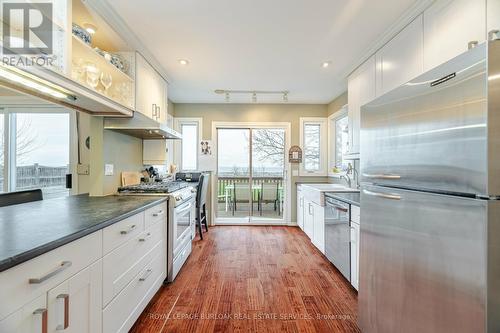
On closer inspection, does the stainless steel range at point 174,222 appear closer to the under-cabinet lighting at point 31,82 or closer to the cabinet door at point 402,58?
the under-cabinet lighting at point 31,82

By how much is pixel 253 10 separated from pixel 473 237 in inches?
79.2

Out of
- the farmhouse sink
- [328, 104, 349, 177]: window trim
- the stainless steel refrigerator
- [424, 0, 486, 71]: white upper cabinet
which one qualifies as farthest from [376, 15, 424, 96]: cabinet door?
[328, 104, 349, 177]: window trim

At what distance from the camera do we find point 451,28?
1.55 m

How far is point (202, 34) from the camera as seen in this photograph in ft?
7.30

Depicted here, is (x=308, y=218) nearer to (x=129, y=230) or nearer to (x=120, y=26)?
(x=129, y=230)

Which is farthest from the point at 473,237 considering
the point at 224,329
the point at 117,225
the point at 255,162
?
the point at 255,162

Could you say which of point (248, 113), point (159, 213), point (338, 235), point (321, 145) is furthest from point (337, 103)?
point (159, 213)

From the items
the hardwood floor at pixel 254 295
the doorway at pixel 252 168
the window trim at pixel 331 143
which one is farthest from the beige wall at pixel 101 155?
the window trim at pixel 331 143

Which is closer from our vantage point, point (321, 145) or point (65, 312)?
point (65, 312)

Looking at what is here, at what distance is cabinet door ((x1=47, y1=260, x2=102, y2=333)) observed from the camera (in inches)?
36.4

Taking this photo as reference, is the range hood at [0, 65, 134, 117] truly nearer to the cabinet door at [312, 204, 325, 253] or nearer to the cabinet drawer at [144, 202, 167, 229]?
the cabinet drawer at [144, 202, 167, 229]

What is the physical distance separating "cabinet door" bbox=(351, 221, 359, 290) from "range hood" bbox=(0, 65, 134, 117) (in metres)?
2.42

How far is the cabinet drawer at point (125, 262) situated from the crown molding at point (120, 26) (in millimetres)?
1775

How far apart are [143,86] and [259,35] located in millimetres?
1367
